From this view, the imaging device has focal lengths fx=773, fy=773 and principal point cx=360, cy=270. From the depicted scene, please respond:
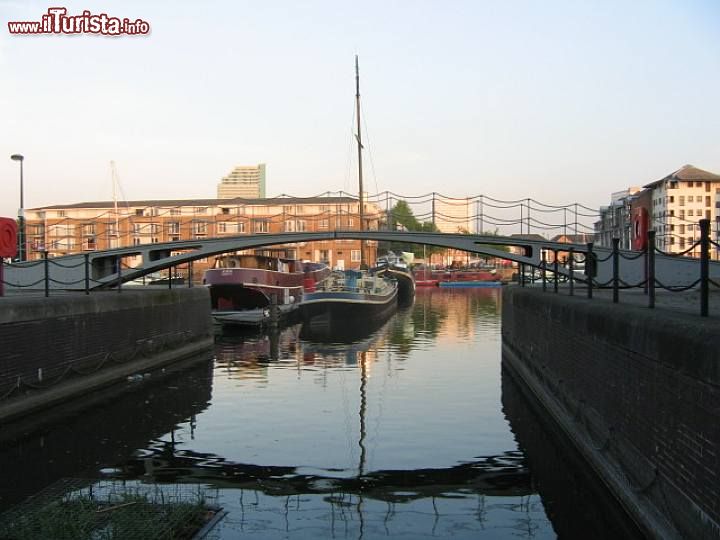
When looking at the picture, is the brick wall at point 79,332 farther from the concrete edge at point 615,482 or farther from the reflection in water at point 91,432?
the concrete edge at point 615,482

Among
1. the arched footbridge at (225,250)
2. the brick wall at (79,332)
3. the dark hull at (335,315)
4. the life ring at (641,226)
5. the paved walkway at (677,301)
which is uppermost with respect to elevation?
the life ring at (641,226)

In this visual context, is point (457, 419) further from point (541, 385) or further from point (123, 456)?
point (123, 456)

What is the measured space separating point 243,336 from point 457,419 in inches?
827

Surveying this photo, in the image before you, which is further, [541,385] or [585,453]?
[541,385]

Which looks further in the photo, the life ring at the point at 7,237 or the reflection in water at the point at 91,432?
the life ring at the point at 7,237

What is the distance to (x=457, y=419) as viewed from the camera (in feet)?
49.5

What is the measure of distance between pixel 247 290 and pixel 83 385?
21281 millimetres

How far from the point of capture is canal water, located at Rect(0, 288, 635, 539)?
9055mm

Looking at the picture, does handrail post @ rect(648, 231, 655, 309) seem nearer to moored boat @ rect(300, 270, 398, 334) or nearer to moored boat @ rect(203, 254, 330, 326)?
moored boat @ rect(300, 270, 398, 334)

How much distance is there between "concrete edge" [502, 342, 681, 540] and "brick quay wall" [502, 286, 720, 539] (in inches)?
0.5

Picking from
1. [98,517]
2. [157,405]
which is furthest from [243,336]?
[98,517]

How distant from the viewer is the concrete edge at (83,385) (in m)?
14.0

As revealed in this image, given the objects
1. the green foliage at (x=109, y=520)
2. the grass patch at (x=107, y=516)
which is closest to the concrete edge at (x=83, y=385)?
the grass patch at (x=107, y=516)

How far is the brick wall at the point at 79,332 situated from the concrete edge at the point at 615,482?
387 inches
